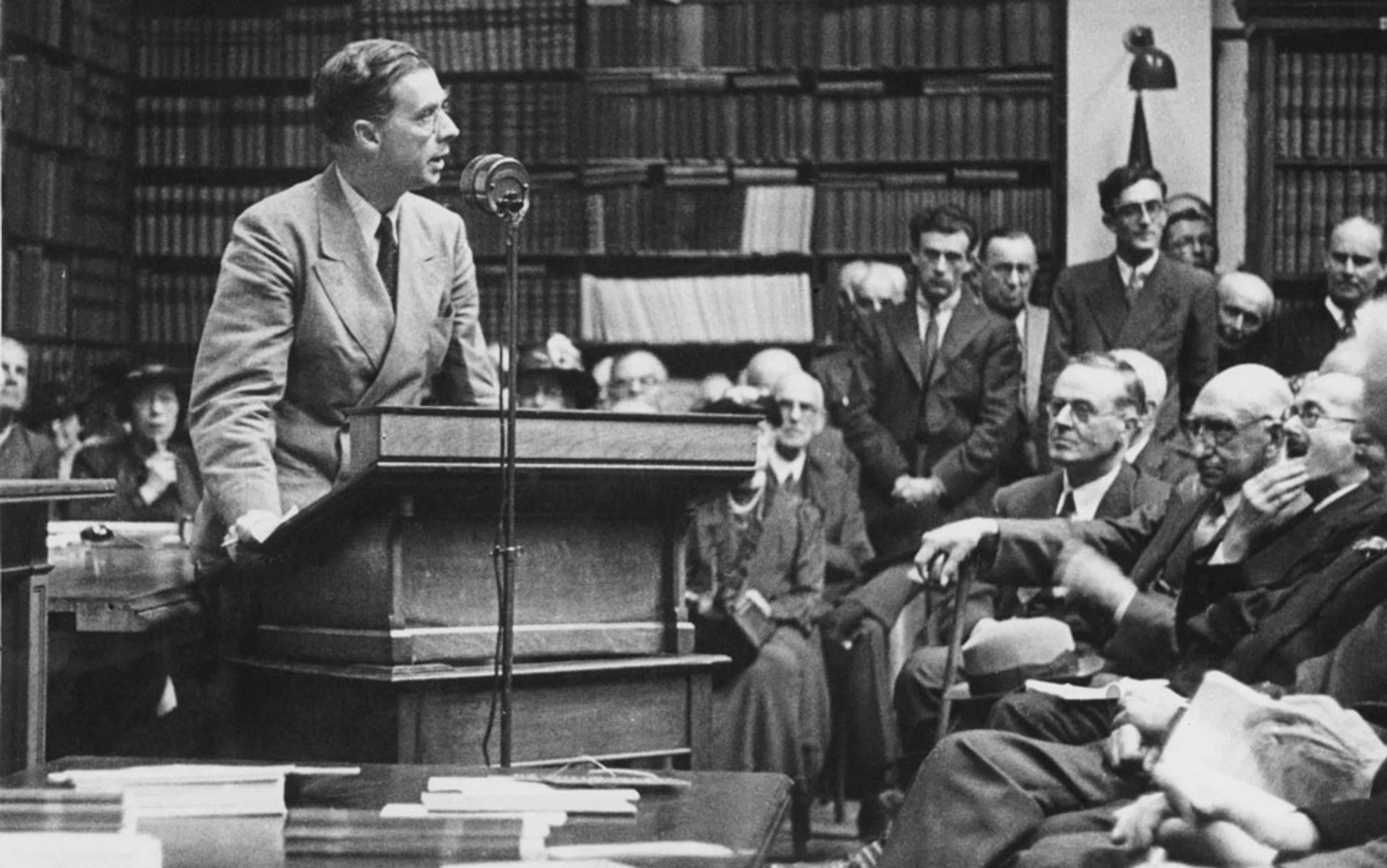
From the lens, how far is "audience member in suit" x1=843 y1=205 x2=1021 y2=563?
6.49 meters

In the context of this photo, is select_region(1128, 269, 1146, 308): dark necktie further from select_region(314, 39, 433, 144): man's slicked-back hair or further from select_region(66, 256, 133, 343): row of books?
select_region(66, 256, 133, 343): row of books

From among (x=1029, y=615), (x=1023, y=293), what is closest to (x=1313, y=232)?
(x=1023, y=293)

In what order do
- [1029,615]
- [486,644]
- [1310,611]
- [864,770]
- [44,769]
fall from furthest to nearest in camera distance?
[864,770] → [1029,615] → [1310,611] → [486,644] → [44,769]

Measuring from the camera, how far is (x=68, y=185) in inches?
317

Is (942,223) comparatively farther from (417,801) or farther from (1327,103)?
(417,801)

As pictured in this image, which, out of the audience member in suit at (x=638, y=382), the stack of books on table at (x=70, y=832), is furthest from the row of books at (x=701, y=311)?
the stack of books on table at (x=70, y=832)

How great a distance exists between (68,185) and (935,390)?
3.51m

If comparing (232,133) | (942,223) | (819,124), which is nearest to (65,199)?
(232,133)

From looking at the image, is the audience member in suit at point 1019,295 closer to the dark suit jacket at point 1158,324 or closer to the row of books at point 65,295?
the dark suit jacket at point 1158,324

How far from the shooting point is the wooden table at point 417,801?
1793mm

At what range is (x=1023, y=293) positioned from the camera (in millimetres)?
7082

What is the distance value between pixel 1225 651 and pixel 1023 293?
3.41 m

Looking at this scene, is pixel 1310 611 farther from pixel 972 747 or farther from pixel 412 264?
pixel 412 264

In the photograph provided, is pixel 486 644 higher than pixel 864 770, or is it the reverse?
pixel 486 644
